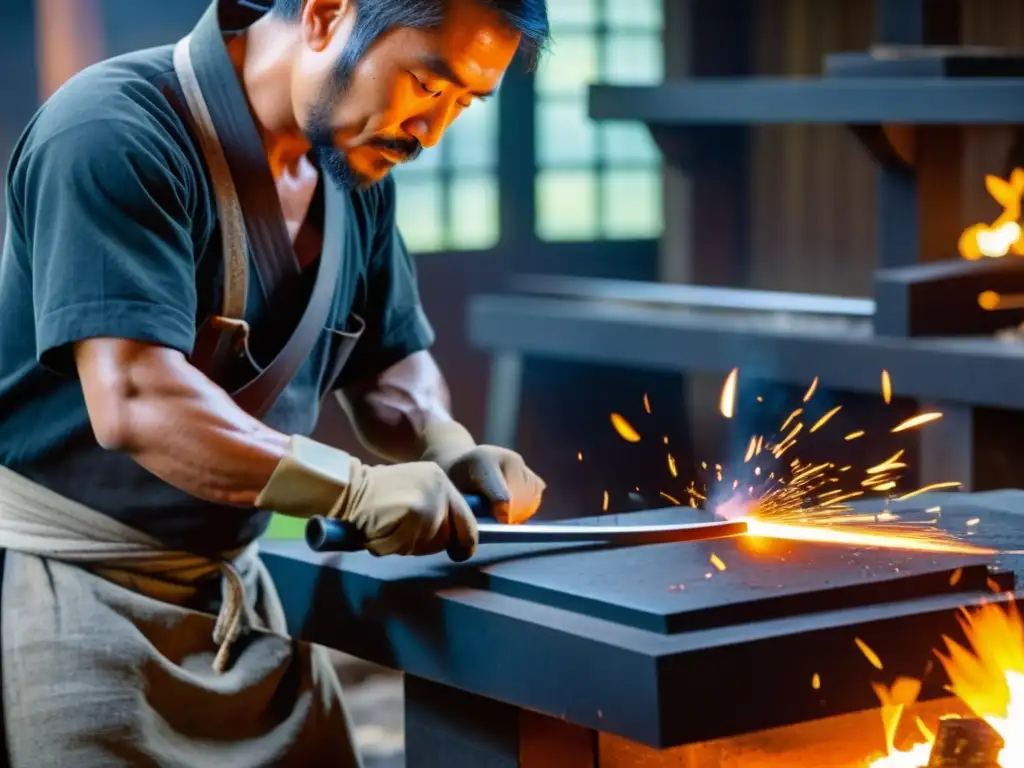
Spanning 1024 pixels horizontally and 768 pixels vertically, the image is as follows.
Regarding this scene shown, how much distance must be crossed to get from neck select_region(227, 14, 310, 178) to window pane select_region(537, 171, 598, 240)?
5460 millimetres

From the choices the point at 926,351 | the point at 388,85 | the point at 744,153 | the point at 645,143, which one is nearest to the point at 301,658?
the point at 388,85

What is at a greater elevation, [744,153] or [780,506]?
[744,153]

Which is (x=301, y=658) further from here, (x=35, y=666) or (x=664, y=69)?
(x=664, y=69)

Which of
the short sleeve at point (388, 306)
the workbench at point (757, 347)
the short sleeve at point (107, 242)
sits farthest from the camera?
the workbench at point (757, 347)

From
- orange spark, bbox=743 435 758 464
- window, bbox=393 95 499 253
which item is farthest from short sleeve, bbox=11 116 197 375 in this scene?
window, bbox=393 95 499 253

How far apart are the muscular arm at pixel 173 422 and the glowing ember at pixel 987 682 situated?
0.79 meters

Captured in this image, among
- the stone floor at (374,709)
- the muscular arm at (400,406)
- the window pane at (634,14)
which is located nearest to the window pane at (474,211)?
the window pane at (634,14)

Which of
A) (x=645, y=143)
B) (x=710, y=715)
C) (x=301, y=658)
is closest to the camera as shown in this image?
(x=710, y=715)

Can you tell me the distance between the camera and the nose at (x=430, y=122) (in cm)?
233

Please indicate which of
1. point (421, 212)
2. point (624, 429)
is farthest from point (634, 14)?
point (624, 429)

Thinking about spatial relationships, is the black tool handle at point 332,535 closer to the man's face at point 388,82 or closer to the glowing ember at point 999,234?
the man's face at point 388,82

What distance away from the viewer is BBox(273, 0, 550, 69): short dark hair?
7.34 feet

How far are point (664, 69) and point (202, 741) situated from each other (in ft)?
18.6

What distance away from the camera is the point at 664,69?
302 inches
